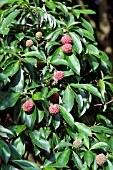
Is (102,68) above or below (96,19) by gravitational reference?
above

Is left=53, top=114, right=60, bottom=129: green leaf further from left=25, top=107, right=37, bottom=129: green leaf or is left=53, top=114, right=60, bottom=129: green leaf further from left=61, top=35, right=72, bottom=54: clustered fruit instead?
left=61, top=35, right=72, bottom=54: clustered fruit

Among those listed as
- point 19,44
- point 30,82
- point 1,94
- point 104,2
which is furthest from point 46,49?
point 104,2

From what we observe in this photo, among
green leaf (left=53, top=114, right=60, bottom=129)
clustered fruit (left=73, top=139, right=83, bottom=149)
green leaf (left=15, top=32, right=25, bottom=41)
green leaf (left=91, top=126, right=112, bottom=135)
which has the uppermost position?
green leaf (left=15, top=32, right=25, bottom=41)

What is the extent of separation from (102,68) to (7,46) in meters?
0.44

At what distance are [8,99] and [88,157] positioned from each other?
348 mm

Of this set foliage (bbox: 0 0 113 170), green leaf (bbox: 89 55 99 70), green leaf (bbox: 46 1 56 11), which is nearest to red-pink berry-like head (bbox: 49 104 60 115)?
foliage (bbox: 0 0 113 170)

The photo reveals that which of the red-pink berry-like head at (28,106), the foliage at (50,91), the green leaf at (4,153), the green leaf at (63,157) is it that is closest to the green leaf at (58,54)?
the foliage at (50,91)

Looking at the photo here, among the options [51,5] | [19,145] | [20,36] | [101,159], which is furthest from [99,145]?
[51,5]

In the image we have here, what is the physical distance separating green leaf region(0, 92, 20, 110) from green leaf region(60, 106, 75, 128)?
172 mm

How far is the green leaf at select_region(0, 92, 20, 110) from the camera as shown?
1159 mm

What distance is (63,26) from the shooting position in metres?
1.47

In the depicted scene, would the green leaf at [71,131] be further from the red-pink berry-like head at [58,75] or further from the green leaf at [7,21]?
the green leaf at [7,21]

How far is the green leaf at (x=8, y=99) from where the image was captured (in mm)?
1159

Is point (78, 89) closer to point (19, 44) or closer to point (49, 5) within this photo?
point (19, 44)
